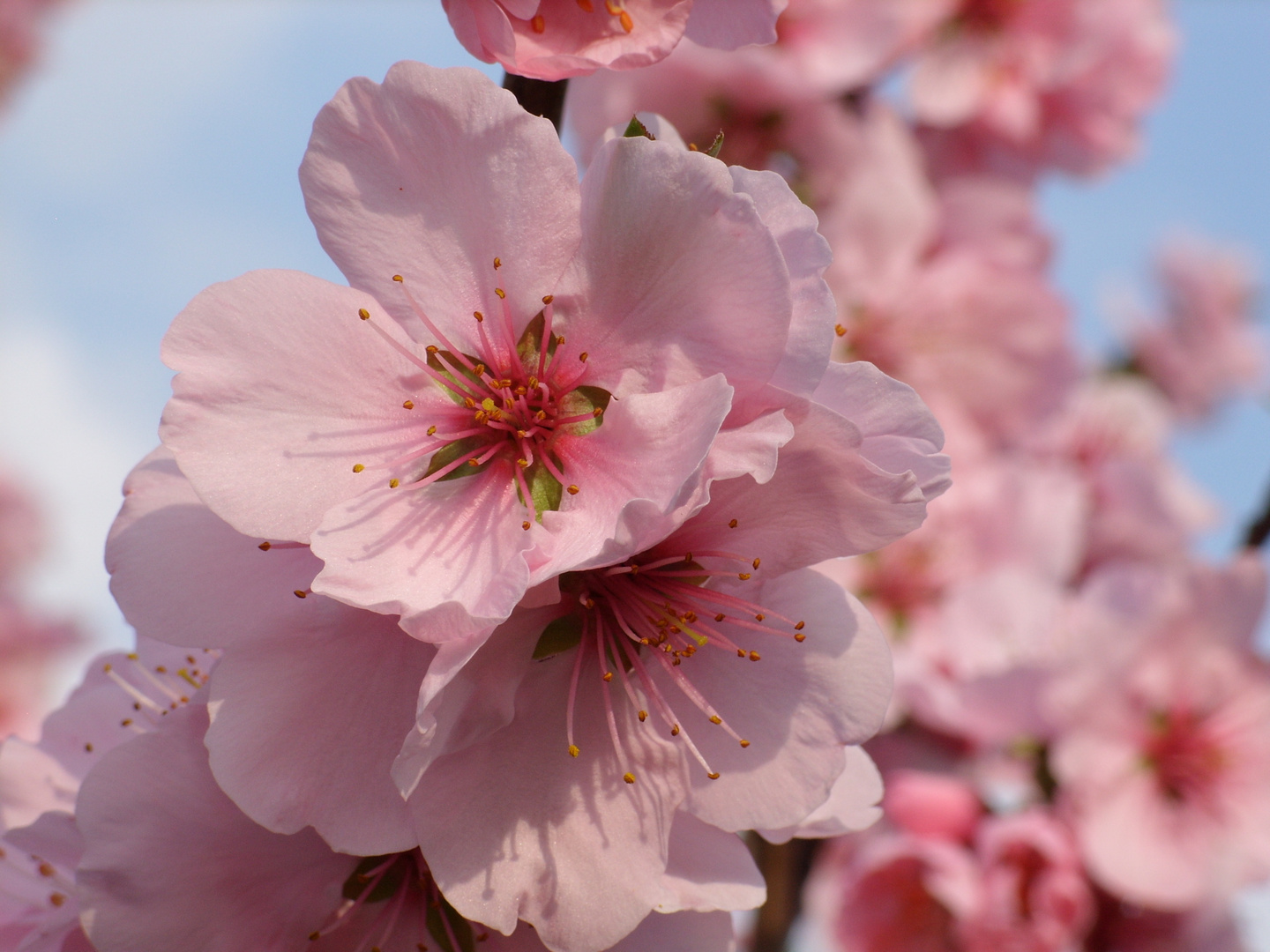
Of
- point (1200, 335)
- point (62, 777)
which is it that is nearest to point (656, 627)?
point (62, 777)

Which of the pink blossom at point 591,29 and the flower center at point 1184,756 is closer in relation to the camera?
the pink blossom at point 591,29

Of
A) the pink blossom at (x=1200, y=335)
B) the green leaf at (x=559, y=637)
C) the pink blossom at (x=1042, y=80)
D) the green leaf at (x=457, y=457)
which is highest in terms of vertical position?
the green leaf at (x=457, y=457)

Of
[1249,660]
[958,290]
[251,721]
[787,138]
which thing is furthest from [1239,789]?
[251,721]

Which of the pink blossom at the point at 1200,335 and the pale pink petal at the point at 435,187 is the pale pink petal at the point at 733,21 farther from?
the pink blossom at the point at 1200,335

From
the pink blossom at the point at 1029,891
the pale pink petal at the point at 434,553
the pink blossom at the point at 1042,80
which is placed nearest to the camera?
the pale pink petal at the point at 434,553

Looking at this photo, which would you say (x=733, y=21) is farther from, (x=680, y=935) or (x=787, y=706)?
(x=680, y=935)

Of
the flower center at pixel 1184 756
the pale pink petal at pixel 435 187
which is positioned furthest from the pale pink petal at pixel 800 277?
the flower center at pixel 1184 756

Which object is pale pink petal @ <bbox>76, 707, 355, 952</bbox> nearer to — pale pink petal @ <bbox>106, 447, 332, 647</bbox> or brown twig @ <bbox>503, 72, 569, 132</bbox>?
pale pink petal @ <bbox>106, 447, 332, 647</bbox>

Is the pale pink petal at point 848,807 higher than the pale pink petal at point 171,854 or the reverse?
the reverse
